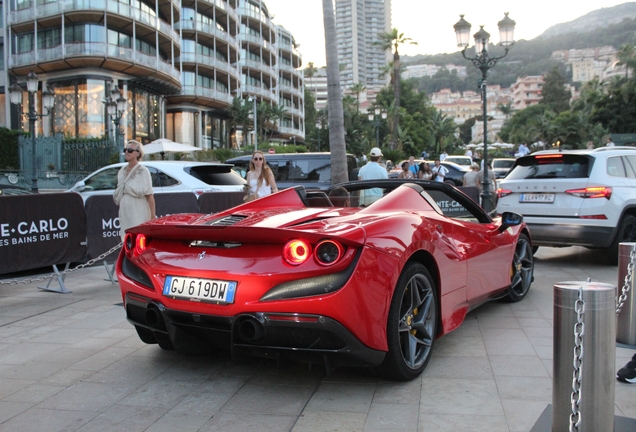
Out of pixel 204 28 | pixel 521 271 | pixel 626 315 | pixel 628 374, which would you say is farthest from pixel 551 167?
pixel 204 28

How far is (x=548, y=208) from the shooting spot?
866cm

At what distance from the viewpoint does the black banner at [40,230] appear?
6953 mm

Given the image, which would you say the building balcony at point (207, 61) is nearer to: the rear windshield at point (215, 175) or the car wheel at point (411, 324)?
the rear windshield at point (215, 175)

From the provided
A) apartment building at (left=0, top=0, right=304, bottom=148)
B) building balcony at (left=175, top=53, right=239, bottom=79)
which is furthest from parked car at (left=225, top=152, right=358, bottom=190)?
building balcony at (left=175, top=53, right=239, bottom=79)

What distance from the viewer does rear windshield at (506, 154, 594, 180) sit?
28.2 feet

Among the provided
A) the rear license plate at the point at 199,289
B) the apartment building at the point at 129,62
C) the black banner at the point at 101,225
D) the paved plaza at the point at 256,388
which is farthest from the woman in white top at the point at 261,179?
the apartment building at the point at 129,62

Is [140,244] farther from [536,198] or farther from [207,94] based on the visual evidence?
[207,94]

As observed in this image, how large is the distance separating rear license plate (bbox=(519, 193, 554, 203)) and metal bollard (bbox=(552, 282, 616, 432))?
20.6 feet

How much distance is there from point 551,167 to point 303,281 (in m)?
6.71

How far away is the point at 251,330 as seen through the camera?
3359 mm

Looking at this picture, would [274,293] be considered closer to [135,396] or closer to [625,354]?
[135,396]

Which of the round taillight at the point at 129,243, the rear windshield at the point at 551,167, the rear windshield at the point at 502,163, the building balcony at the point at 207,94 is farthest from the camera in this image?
the building balcony at the point at 207,94

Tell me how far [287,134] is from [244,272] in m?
85.6

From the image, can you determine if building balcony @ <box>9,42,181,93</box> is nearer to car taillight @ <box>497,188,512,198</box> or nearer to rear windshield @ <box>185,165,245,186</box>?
rear windshield @ <box>185,165,245,186</box>
